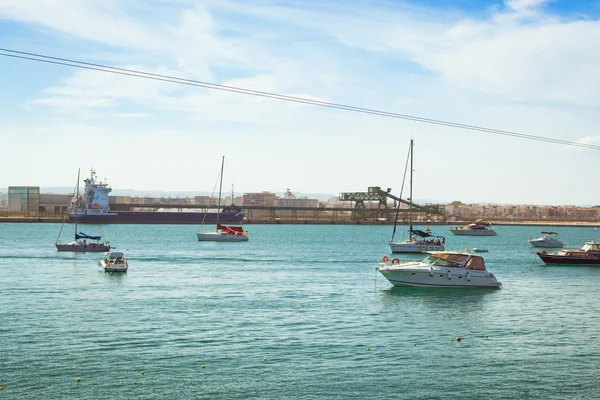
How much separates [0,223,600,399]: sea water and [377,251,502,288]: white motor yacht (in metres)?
0.70

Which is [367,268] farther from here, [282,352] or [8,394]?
[8,394]

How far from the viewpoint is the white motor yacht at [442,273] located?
50.4 m

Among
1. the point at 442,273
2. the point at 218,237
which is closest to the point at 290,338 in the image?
the point at 442,273

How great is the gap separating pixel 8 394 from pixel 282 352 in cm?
1111

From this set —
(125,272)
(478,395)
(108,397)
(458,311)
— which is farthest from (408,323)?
(125,272)

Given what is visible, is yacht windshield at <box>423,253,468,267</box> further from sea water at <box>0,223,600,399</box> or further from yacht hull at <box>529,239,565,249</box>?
Result: yacht hull at <box>529,239,565,249</box>

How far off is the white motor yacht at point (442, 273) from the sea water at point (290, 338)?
0.70 m

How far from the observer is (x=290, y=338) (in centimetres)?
3231

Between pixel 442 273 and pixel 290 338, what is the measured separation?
21253 millimetres

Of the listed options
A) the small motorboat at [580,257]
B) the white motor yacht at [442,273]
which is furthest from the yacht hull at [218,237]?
the white motor yacht at [442,273]

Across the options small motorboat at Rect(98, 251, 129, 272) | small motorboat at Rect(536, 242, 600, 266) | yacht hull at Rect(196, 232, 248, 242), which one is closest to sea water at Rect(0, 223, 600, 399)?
small motorboat at Rect(98, 251, 129, 272)

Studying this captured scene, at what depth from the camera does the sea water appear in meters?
24.1

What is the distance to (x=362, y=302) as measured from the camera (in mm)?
45250

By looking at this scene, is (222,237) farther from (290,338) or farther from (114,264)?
(290,338)
